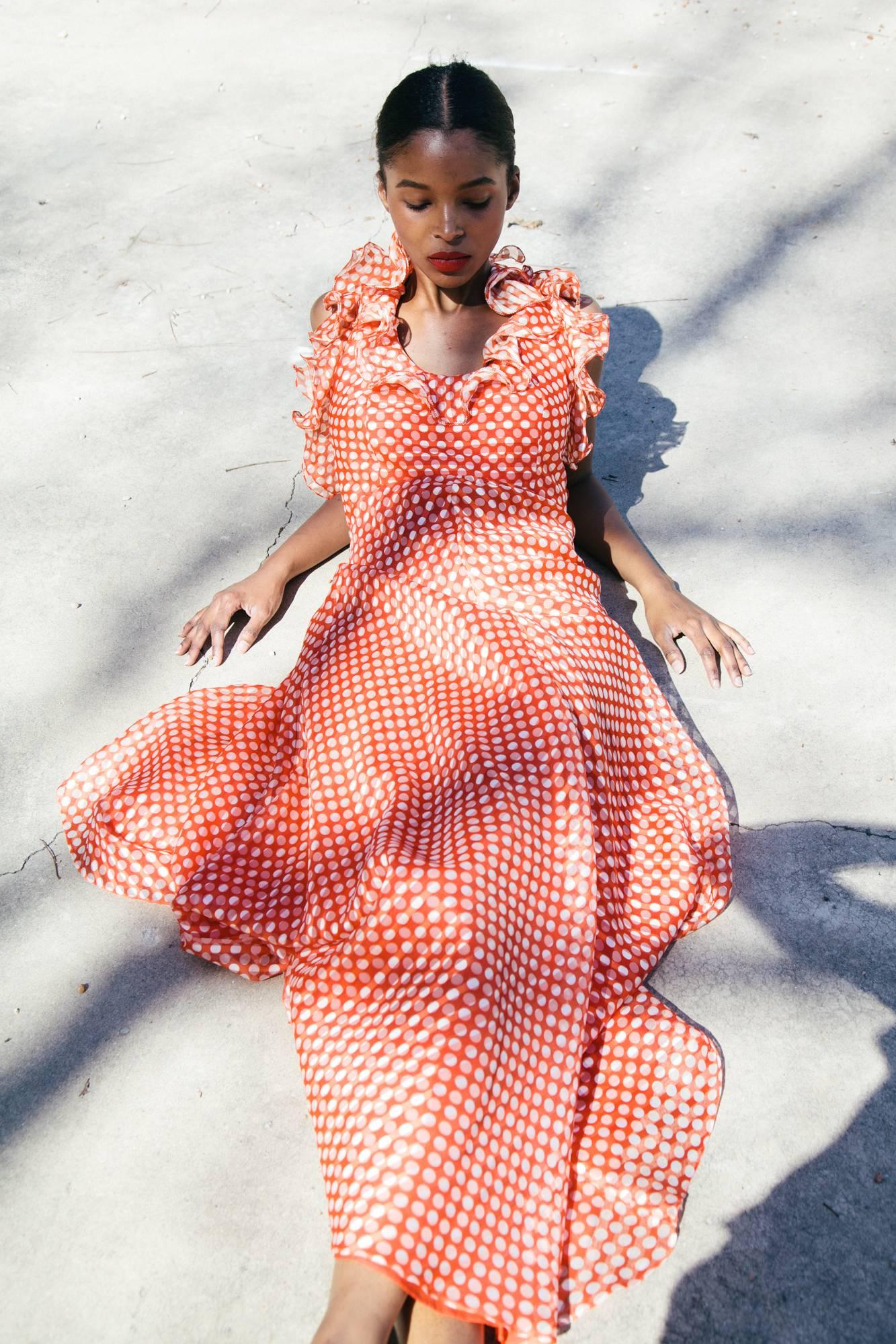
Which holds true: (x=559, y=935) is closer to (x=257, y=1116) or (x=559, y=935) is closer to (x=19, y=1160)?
(x=257, y=1116)

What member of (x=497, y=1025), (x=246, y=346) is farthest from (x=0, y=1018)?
(x=246, y=346)

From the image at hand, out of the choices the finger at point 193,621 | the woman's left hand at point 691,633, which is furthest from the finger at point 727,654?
the finger at point 193,621

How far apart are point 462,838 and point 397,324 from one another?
109cm

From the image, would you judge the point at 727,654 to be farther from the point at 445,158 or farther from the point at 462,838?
the point at 445,158

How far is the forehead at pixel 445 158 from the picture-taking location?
6.20 feet

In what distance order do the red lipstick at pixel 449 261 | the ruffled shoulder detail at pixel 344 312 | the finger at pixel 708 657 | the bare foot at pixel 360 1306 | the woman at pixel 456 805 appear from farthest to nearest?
the finger at pixel 708 657
the ruffled shoulder detail at pixel 344 312
the red lipstick at pixel 449 261
the woman at pixel 456 805
the bare foot at pixel 360 1306

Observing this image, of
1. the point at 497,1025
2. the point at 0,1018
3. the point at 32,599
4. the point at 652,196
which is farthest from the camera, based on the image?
the point at 652,196

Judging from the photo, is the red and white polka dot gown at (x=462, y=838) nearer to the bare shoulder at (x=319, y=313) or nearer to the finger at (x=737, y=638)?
the bare shoulder at (x=319, y=313)

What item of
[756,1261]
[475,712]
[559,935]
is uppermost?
[475,712]

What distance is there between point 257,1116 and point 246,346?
2342 mm

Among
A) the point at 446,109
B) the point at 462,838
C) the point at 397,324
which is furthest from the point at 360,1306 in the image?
the point at 446,109

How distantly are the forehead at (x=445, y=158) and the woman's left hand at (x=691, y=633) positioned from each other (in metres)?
0.92

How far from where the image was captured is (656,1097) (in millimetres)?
1581

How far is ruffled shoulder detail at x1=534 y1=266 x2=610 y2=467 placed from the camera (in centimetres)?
214
